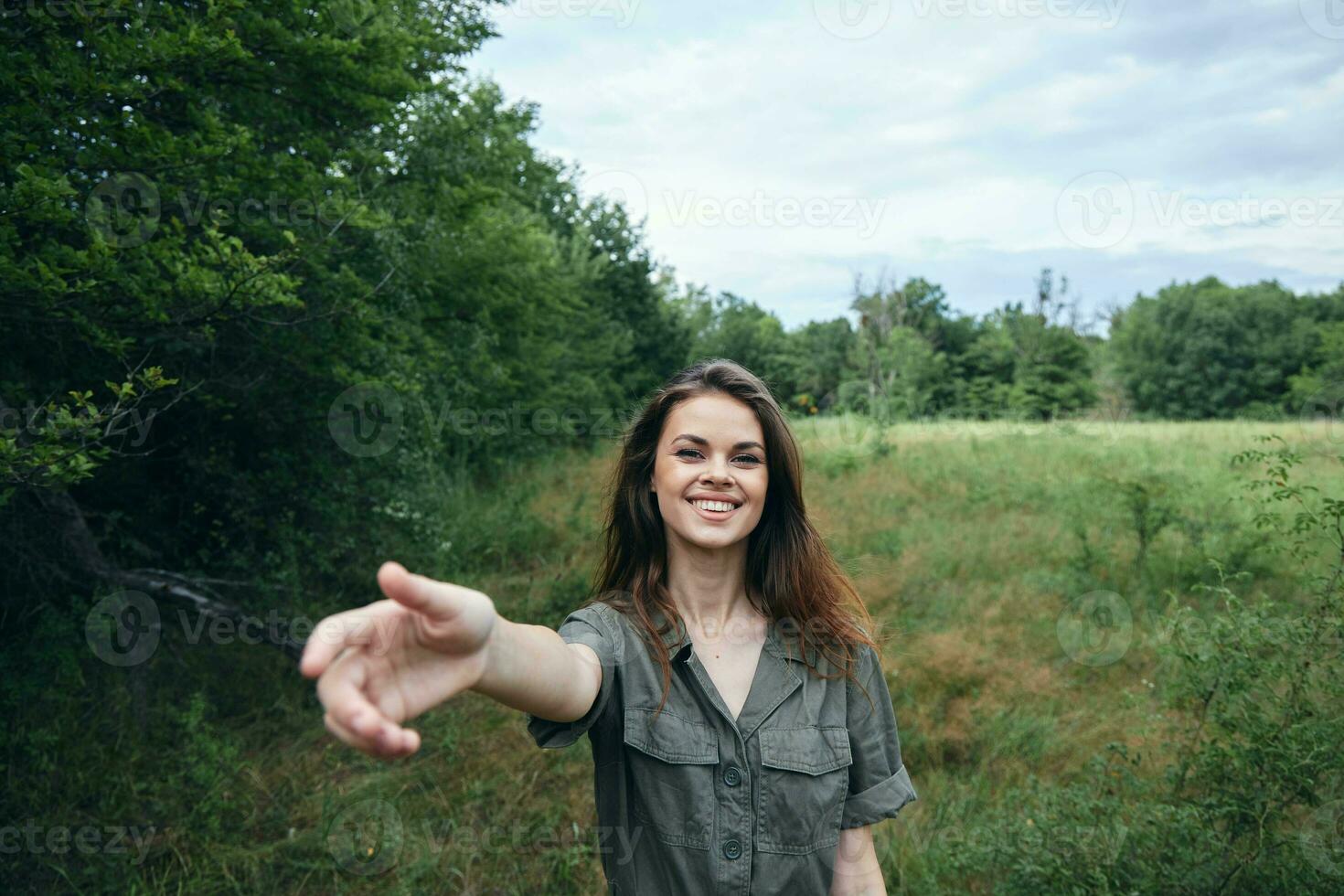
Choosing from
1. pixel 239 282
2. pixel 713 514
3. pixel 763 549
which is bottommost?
pixel 763 549

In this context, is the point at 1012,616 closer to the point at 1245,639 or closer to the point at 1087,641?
the point at 1087,641

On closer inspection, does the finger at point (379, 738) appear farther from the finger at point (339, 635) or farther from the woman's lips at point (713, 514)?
the woman's lips at point (713, 514)

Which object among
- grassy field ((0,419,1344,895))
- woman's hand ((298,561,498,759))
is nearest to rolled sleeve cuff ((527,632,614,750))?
woman's hand ((298,561,498,759))

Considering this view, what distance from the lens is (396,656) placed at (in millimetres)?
1074

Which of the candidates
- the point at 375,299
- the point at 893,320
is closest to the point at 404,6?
the point at 375,299

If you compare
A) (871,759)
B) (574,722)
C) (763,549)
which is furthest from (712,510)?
(871,759)

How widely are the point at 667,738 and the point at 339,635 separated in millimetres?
905

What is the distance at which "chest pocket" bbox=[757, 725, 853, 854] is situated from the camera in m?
1.70

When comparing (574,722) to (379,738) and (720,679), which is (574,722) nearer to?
(720,679)

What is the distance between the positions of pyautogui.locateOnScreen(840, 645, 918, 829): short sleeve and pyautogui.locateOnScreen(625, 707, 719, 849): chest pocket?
348 mm

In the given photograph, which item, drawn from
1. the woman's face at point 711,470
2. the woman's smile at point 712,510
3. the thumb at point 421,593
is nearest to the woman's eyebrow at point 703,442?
the woman's face at point 711,470

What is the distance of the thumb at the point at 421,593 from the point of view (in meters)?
0.94

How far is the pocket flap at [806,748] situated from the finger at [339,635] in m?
0.97

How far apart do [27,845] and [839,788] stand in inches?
169
